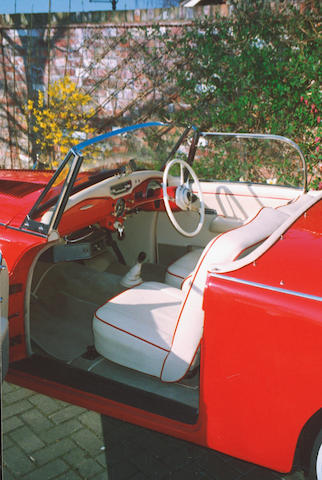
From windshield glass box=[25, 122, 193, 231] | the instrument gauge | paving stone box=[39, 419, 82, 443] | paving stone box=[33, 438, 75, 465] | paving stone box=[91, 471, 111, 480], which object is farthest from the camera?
the instrument gauge

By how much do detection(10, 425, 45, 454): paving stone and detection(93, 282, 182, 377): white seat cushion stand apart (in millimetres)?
524

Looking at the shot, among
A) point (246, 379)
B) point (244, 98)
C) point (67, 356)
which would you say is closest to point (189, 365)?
point (246, 379)

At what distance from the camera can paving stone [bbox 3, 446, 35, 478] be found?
2078 mm

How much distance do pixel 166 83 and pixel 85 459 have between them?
6094mm

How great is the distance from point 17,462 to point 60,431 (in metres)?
0.26

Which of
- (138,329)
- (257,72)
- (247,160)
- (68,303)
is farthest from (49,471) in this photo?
(257,72)

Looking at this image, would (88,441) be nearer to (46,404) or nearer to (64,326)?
(46,404)

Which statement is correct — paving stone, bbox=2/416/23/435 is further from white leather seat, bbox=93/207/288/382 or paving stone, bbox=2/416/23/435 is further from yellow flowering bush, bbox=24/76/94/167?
yellow flowering bush, bbox=24/76/94/167

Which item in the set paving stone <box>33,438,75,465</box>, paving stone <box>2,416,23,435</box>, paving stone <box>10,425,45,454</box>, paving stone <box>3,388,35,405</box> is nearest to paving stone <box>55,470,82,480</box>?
paving stone <box>33,438,75,465</box>

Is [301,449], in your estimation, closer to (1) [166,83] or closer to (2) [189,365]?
(2) [189,365]

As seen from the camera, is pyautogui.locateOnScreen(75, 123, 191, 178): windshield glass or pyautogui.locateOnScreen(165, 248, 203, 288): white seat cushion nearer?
pyautogui.locateOnScreen(75, 123, 191, 178): windshield glass

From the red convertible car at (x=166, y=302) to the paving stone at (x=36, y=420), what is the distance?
0.71 ft

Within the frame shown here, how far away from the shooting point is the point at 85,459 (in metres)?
2.15

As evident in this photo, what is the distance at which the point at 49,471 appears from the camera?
2076mm
